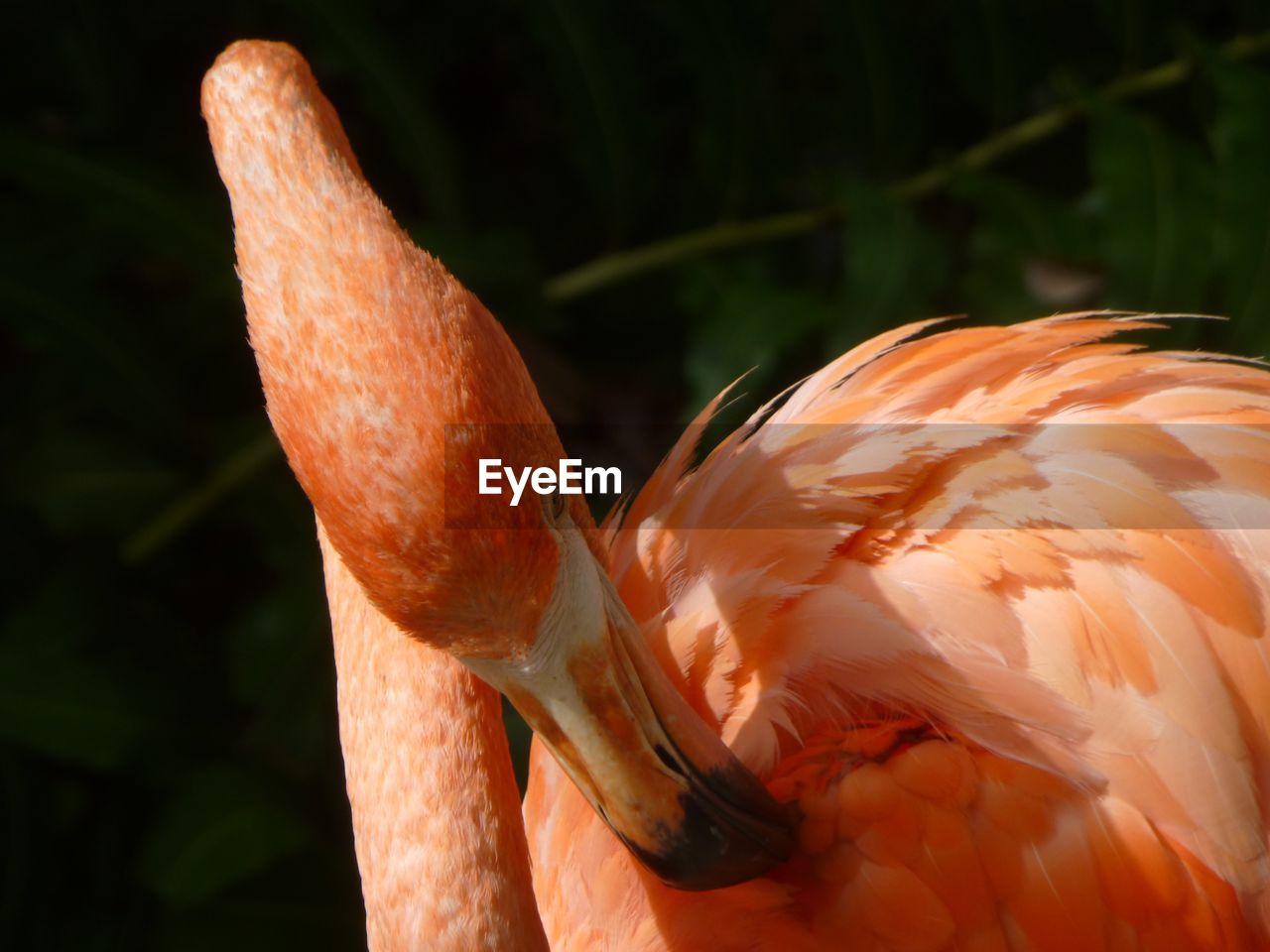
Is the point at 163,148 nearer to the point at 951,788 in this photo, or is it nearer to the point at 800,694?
the point at 800,694

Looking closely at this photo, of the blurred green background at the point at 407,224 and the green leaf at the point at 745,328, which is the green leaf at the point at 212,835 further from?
the green leaf at the point at 745,328

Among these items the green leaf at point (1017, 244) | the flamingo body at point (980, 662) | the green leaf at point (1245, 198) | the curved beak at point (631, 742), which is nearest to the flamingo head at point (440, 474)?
the curved beak at point (631, 742)

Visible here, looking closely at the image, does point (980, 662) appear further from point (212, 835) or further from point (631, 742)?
point (212, 835)

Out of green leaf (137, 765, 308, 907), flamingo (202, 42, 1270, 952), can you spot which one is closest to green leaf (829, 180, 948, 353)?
flamingo (202, 42, 1270, 952)

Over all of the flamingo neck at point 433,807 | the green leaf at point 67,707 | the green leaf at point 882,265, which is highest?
the green leaf at point 882,265

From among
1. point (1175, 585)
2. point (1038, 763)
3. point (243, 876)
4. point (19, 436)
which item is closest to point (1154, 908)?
point (1038, 763)

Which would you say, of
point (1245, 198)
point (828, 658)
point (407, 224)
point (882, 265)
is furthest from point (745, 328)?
point (828, 658)

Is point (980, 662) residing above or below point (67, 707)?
above
